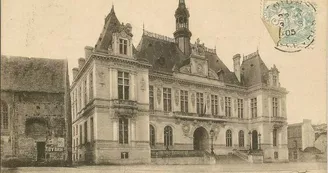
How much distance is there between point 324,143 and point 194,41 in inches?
121

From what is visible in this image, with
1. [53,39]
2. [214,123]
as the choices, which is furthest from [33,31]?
[214,123]

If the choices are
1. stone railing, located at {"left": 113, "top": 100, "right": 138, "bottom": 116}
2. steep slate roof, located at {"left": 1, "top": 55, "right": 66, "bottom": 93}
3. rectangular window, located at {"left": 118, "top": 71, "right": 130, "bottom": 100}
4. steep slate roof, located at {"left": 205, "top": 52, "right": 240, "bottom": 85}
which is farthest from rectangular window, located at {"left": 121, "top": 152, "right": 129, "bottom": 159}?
steep slate roof, located at {"left": 205, "top": 52, "right": 240, "bottom": 85}

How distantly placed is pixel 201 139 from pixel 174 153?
2.97 ft

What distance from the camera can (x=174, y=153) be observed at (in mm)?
7312

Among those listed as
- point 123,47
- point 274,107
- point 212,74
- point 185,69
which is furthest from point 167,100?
point 274,107

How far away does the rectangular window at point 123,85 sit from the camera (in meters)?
7.00

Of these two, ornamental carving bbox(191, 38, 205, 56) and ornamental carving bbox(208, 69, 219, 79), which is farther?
ornamental carving bbox(208, 69, 219, 79)

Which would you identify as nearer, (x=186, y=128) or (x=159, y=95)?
(x=159, y=95)

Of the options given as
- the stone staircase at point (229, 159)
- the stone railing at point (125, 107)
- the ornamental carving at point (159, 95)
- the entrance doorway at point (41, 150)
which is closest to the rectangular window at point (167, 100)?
the ornamental carving at point (159, 95)

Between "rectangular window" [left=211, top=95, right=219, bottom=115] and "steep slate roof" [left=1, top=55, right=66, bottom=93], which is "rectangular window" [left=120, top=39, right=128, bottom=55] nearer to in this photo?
"steep slate roof" [left=1, top=55, right=66, bottom=93]

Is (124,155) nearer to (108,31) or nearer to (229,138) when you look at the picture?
(108,31)

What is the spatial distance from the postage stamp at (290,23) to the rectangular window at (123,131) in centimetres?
316

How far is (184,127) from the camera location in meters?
8.00

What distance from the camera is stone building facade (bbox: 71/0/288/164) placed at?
6672 millimetres
